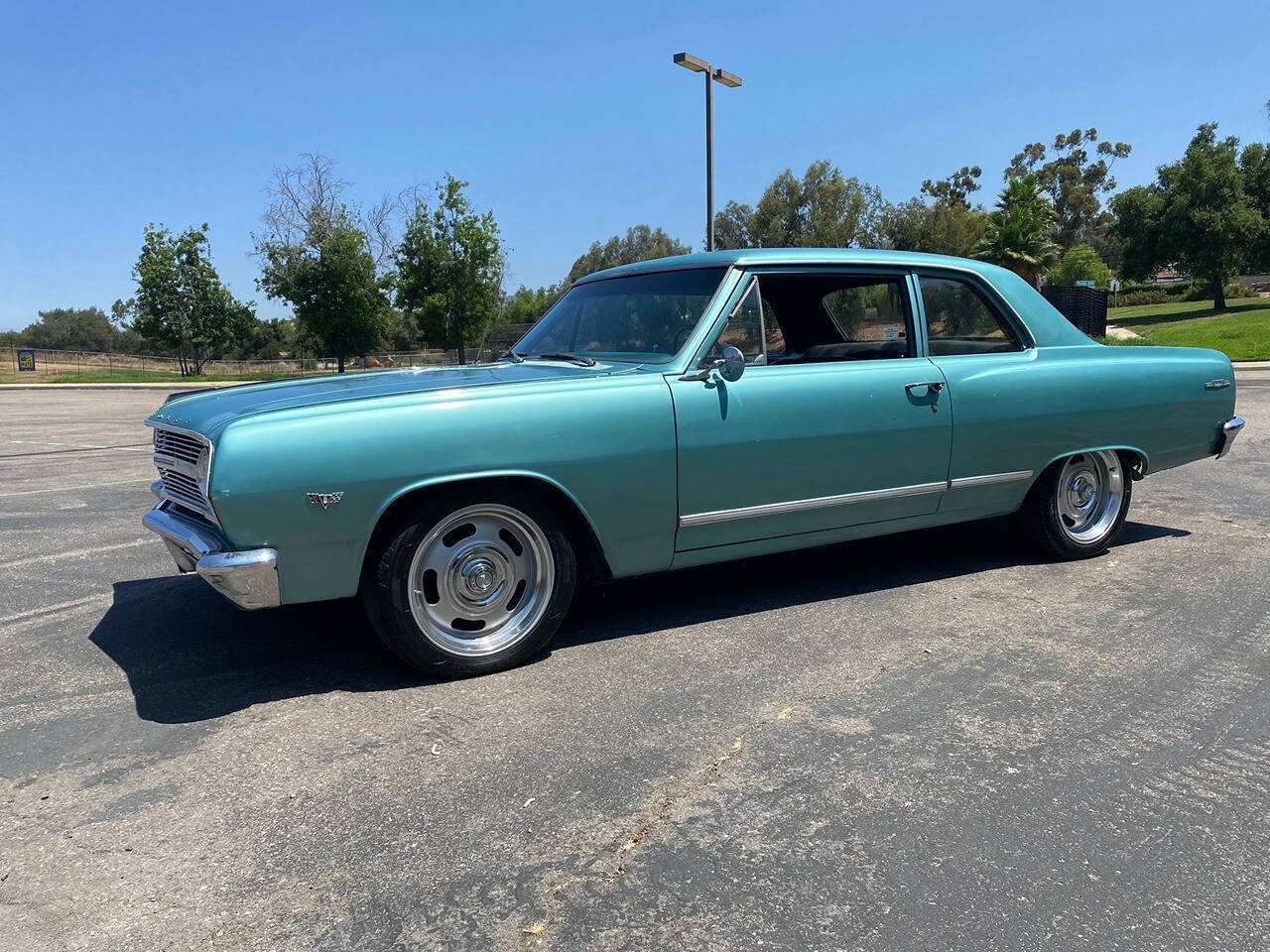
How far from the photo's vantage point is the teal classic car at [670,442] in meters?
3.19

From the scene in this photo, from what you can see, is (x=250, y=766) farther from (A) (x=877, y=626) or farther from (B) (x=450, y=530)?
(A) (x=877, y=626)

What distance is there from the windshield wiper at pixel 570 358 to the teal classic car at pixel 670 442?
0.16 feet

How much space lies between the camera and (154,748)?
2.93 m

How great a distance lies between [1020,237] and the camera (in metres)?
43.4

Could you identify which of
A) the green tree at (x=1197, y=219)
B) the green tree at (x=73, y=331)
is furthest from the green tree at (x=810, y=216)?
the green tree at (x=73, y=331)

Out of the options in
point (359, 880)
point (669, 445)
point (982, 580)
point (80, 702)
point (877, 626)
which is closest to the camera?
point (359, 880)

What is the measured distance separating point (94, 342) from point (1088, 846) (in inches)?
3712

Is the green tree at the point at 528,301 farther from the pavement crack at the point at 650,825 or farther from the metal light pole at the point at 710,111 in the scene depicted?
the pavement crack at the point at 650,825

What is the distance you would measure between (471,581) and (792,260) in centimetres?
207

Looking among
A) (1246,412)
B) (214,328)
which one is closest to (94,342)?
(214,328)

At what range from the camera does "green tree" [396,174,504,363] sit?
35.1 meters

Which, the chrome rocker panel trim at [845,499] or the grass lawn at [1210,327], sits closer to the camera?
the chrome rocker panel trim at [845,499]

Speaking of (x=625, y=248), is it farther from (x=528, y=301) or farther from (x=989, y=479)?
(x=989, y=479)

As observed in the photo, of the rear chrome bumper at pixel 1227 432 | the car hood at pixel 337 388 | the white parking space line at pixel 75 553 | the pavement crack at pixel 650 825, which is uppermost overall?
the car hood at pixel 337 388
